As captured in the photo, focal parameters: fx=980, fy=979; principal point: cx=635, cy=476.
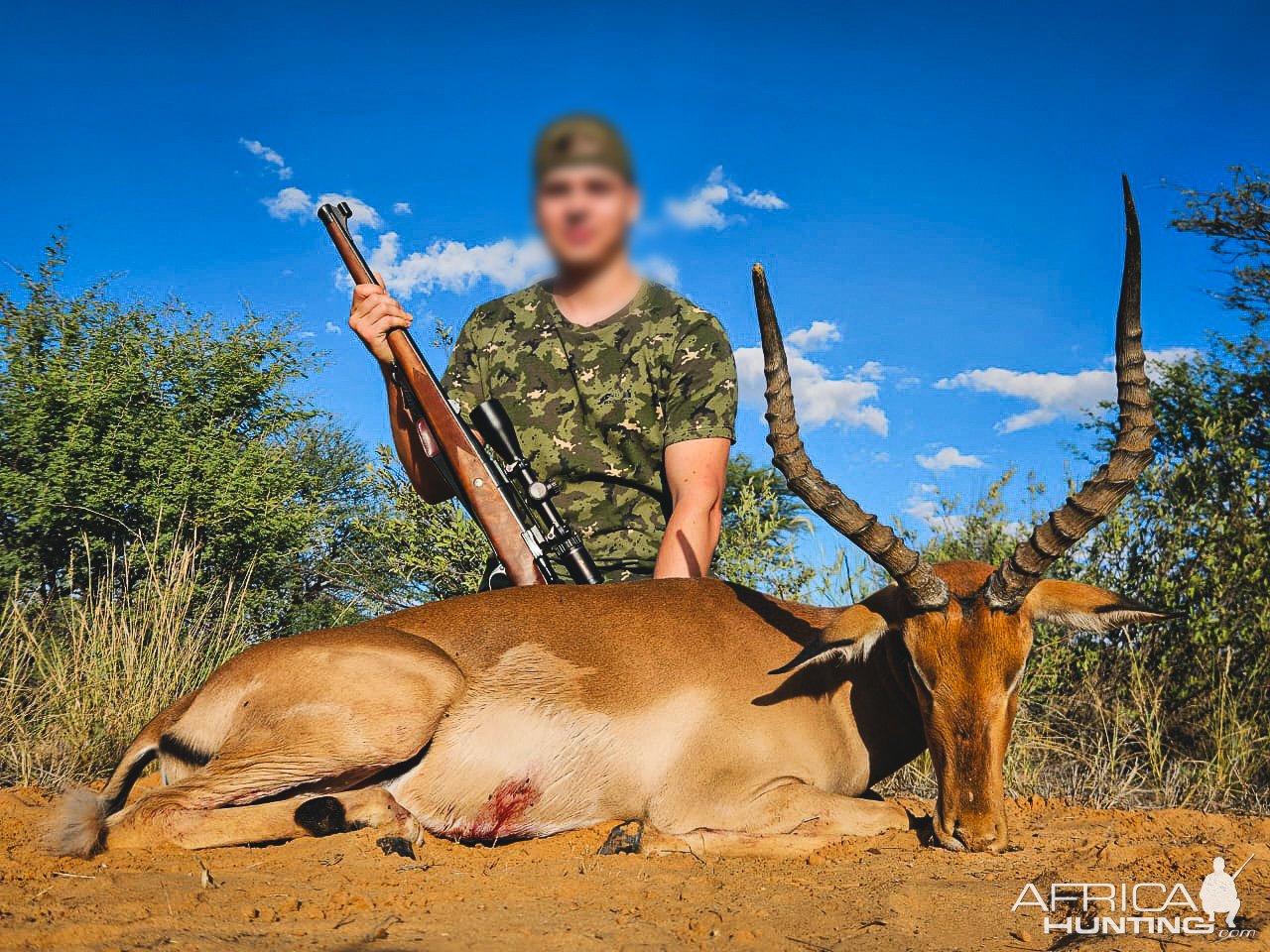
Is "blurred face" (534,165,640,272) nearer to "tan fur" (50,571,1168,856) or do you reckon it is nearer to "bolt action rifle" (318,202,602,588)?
"bolt action rifle" (318,202,602,588)

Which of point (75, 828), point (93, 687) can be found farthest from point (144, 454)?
point (75, 828)

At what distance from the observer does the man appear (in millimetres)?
5902

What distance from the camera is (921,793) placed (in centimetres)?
615

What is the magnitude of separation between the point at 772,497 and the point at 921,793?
4.43 metres

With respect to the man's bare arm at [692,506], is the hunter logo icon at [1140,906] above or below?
below

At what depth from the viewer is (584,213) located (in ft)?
20.6

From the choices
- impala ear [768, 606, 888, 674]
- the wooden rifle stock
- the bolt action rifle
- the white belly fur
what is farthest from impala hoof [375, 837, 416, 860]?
the wooden rifle stock

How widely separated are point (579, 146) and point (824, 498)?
3.13 meters

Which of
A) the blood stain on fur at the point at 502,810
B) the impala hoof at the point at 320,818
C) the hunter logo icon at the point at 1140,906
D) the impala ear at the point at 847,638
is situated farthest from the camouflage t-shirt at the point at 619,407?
the hunter logo icon at the point at 1140,906

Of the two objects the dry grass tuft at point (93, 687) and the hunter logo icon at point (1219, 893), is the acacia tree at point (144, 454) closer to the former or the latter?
the dry grass tuft at point (93, 687)

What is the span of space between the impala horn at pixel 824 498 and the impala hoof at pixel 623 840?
1527mm

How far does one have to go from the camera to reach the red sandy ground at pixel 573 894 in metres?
2.74

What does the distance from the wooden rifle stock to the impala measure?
0.86 m

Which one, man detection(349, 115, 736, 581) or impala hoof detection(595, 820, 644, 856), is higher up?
man detection(349, 115, 736, 581)
